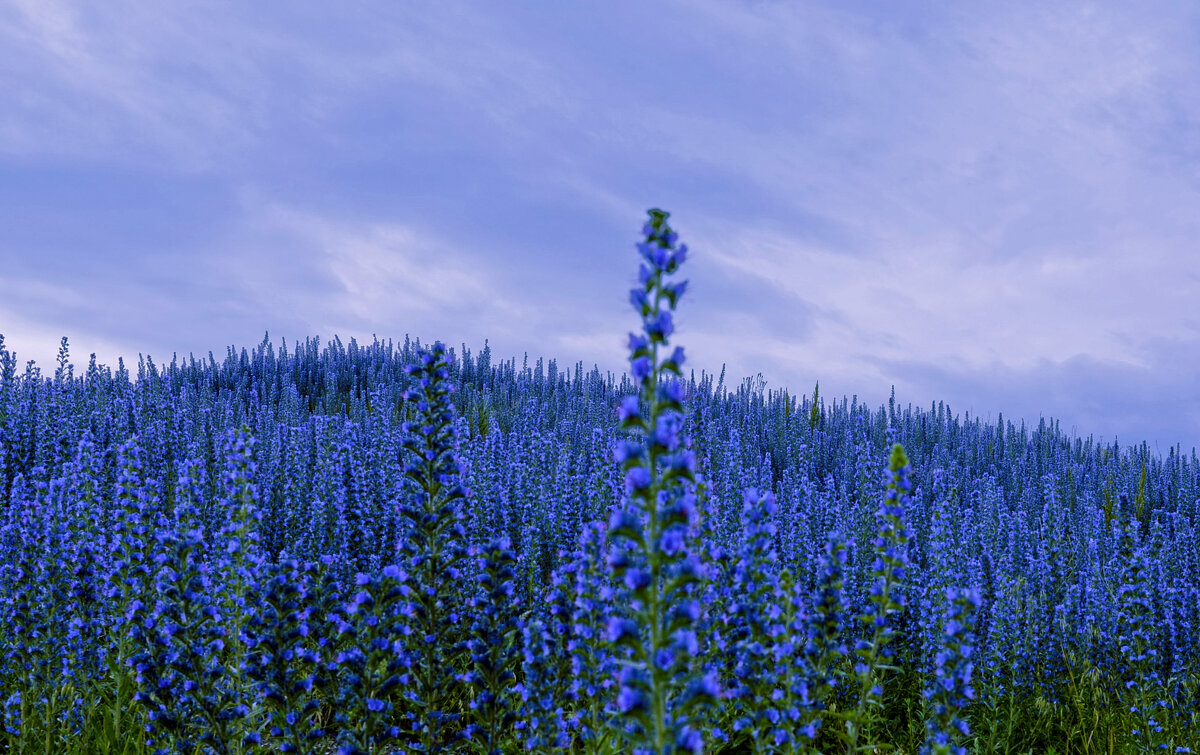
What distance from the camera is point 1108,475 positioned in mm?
28609

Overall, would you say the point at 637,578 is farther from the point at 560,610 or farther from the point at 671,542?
the point at 560,610

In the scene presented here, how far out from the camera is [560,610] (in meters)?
5.62

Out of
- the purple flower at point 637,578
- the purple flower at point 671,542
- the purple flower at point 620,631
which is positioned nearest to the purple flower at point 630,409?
the purple flower at point 671,542

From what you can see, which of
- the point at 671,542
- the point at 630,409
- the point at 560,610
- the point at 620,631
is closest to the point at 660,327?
the point at 630,409

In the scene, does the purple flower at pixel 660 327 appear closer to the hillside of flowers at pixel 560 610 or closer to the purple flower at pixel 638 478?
the hillside of flowers at pixel 560 610

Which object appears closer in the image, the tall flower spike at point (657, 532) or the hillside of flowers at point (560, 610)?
the tall flower spike at point (657, 532)

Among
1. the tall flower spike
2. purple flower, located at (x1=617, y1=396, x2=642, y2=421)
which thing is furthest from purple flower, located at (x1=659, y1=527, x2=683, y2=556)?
purple flower, located at (x1=617, y1=396, x2=642, y2=421)

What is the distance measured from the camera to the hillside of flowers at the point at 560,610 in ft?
14.5

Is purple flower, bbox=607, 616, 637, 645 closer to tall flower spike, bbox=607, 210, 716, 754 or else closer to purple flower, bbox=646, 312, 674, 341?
tall flower spike, bbox=607, 210, 716, 754

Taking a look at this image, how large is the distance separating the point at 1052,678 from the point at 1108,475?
2277 cm

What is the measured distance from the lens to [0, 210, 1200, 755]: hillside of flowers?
4.41 metres

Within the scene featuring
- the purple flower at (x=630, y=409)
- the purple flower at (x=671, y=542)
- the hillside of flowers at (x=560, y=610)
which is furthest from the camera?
the hillside of flowers at (x=560, y=610)

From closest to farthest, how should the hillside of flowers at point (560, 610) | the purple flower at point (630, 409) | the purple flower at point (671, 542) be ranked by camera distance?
the purple flower at point (671, 542) → the purple flower at point (630, 409) → the hillside of flowers at point (560, 610)

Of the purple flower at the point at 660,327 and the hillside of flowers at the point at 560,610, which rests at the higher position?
the purple flower at the point at 660,327
